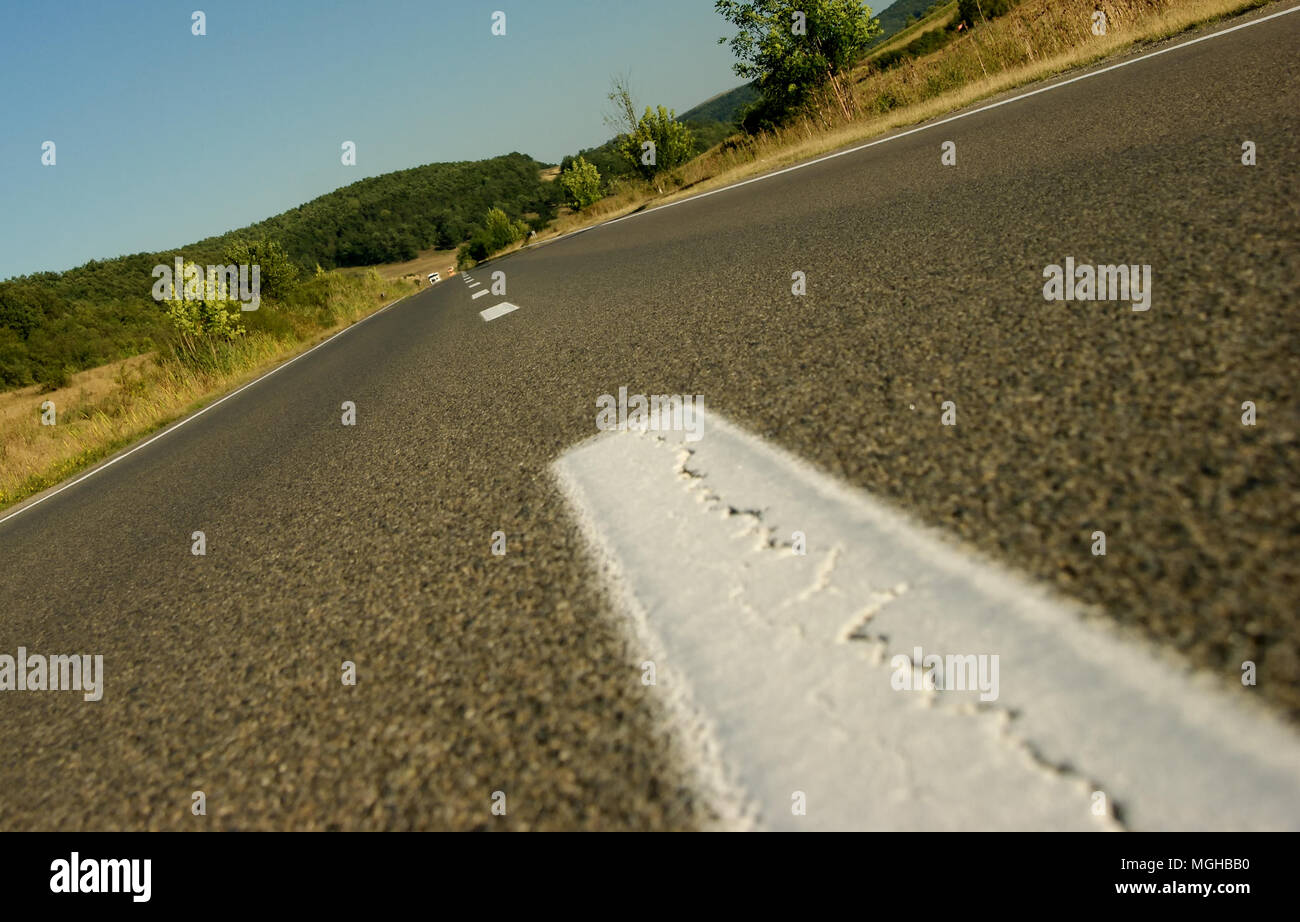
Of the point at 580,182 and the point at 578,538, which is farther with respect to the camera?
the point at 580,182

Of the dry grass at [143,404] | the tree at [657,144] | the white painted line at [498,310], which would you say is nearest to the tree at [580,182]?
the tree at [657,144]

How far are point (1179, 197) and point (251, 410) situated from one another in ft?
26.0

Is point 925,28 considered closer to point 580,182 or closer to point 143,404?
point 580,182

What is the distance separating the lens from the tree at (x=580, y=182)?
47.7 metres

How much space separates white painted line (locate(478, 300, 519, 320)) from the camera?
7578 millimetres

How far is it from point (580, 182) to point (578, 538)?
49909 mm

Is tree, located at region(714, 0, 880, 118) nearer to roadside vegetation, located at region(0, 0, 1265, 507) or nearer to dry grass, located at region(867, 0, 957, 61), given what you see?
roadside vegetation, located at region(0, 0, 1265, 507)

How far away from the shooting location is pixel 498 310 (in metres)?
7.93

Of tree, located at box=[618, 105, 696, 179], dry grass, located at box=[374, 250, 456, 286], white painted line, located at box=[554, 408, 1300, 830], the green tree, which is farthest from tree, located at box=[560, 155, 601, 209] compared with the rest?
white painted line, located at box=[554, 408, 1300, 830]

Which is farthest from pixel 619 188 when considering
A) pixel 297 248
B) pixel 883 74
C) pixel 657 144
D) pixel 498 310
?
pixel 297 248

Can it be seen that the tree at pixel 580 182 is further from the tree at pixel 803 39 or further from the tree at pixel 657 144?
the tree at pixel 803 39

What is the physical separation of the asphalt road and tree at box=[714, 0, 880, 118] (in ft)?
60.0

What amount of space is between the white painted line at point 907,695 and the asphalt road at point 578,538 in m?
0.07

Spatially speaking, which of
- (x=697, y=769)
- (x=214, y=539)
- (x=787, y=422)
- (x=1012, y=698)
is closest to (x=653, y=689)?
(x=697, y=769)
